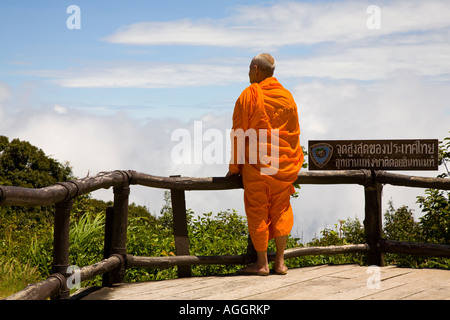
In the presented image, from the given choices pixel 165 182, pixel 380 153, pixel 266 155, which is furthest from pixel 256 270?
pixel 380 153

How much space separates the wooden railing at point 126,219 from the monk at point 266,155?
1.20 ft

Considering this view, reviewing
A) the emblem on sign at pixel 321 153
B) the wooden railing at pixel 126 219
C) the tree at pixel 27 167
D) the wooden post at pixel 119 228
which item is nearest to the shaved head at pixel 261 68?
the wooden railing at pixel 126 219

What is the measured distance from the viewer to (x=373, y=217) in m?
6.80

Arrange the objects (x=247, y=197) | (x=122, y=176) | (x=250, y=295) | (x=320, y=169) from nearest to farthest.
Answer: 1. (x=250, y=295)
2. (x=122, y=176)
3. (x=247, y=197)
4. (x=320, y=169)

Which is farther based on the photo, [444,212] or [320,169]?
[444,212]

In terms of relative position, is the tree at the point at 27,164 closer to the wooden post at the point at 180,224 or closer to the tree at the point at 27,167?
the tree at the point at 27,167

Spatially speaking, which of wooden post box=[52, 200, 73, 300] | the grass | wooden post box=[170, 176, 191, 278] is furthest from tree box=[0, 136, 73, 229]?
wooden post box=[52, 200, 73, 300]

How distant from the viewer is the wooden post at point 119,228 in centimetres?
549

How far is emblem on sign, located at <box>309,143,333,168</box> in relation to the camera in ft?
21.9
